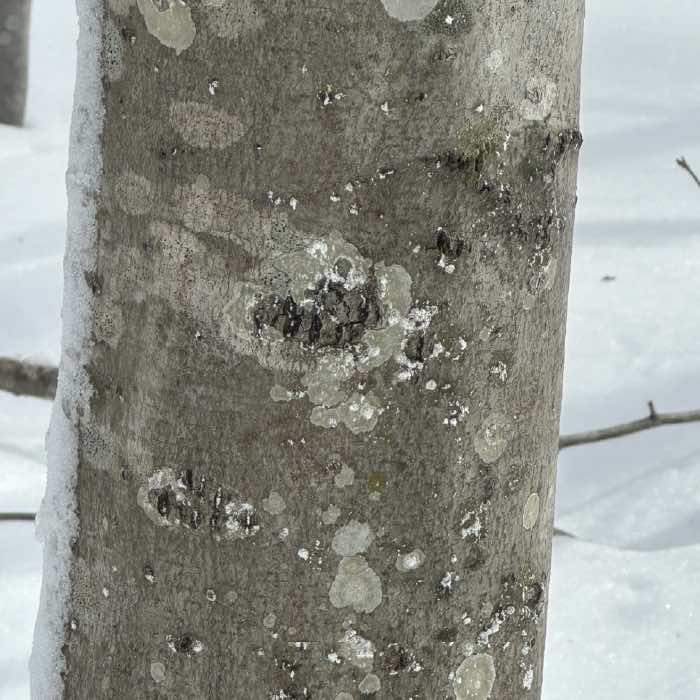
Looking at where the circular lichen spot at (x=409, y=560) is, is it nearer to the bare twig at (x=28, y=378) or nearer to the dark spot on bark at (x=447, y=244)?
the dark spot on bark at (x=447, y=244)

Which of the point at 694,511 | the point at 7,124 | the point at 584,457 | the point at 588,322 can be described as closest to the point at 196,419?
the point at 694,511

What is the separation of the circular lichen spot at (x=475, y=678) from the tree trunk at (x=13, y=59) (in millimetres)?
5393

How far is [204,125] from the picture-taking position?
0.61 metres

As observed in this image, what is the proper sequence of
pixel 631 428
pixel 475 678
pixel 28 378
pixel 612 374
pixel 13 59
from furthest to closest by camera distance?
1. pixel 13 59
2. pixel 612 374
3. pixel 28 378
4. pixel 631 428
5. pixel 475 678

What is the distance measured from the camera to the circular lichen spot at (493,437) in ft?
2.21

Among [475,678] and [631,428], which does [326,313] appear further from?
[631,428]

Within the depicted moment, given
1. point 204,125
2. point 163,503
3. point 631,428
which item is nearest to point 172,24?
point 204,125

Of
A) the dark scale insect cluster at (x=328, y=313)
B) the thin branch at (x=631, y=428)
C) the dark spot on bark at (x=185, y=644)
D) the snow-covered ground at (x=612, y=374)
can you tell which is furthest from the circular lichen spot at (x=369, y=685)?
the thin branch at (x=631, y=428)

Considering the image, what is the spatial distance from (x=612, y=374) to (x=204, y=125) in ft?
8.66

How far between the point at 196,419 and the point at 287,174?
17 cm

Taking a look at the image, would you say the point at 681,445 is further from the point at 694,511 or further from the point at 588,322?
the point at 588,322

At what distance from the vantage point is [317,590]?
660 mm

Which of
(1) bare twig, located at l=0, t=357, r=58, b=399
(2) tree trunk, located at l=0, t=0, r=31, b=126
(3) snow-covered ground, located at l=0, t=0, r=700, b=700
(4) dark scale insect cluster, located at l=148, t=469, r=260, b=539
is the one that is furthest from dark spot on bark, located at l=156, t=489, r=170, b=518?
(2) tree trunk, located at l=0, t=0, r=31, b=126

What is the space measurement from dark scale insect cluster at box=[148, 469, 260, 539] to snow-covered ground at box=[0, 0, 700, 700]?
130 centimetres
